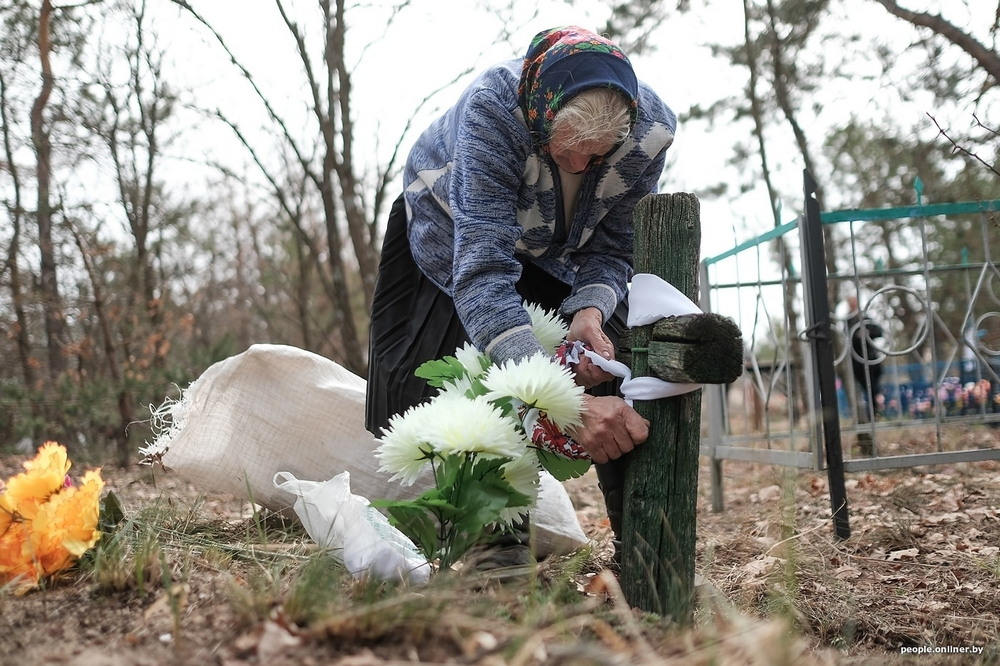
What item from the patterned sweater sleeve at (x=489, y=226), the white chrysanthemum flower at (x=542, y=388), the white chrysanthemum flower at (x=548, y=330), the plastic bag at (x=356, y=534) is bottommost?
the plastic bag at (x=356, y=534)

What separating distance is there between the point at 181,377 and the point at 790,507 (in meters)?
5.83

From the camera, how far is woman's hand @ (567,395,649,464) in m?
1.83

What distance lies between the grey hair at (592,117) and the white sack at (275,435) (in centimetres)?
141

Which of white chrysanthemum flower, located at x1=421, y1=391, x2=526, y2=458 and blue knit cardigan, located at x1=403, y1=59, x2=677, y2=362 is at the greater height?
blue knit cardigan, located at x1=403, y1=59, x2=677, y2=362

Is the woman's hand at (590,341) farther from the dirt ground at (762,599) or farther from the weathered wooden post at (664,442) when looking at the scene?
the dirt ground at (762,599)

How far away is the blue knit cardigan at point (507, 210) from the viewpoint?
197 centimetres

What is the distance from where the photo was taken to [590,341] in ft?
6.98

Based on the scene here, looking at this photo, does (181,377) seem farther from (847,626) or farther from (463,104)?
(847,626)

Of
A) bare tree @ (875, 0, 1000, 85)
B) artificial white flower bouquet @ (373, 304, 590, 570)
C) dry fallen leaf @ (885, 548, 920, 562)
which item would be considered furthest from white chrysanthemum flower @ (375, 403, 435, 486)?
bare tree @ (875, 0, 1000, 85)

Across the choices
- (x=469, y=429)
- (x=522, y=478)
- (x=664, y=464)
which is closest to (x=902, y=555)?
(x=664, y=464)

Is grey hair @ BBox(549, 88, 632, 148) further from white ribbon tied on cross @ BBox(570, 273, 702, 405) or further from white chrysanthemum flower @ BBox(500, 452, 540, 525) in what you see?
white chrysanthemum flower @ BBox(500, 452, 540, 525)

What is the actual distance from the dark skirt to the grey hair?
52 cm

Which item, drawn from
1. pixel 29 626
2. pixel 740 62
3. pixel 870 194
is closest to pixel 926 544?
pixel 29 626

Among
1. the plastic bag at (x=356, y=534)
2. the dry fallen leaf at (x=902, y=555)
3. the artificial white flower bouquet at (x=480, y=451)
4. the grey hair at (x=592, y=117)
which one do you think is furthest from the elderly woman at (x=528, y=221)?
the dry fallen leaf at (x=902, y=555)
